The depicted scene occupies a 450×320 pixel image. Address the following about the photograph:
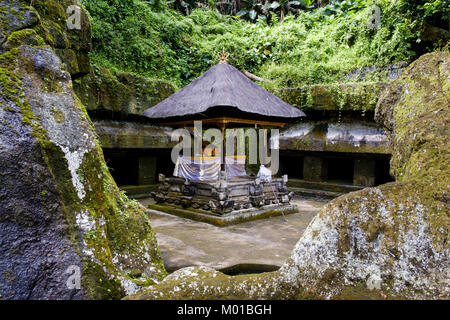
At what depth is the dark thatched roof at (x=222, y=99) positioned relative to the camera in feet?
24.4

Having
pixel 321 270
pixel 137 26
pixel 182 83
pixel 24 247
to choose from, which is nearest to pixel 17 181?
pixel 24 247

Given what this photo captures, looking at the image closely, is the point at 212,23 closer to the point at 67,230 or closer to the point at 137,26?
the point at 137,26

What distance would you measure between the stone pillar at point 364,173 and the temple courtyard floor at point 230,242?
2641mm

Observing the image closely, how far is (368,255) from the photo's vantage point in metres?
1.35

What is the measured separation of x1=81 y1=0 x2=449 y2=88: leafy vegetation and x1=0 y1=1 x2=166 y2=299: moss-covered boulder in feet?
29.3

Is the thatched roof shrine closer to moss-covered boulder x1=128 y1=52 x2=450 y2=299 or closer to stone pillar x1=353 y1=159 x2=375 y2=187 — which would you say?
stone pillar x1=353 y1=159 x2=375 y2=187

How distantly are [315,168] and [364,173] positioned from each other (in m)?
1.63

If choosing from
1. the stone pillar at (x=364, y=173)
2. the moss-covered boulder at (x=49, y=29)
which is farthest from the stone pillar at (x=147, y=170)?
the stone pillar at (x=364, y=173)

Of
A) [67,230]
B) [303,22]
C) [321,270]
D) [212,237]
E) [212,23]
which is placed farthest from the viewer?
[212,23]

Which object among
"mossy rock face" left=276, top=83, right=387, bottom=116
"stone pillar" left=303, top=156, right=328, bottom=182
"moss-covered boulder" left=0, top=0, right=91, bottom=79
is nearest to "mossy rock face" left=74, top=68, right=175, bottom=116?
"moss-covered boulder" left=0, top=0, right=91, bottom=79

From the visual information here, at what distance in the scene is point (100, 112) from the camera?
947 centimetres

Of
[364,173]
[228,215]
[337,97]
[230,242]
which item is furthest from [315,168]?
Result: [230,242]

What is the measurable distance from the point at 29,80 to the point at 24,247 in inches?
42.6

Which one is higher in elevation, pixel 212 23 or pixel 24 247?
pixel 212 23
